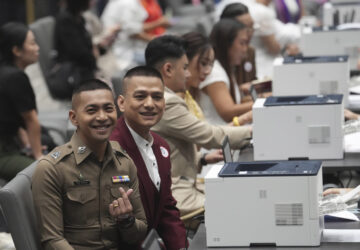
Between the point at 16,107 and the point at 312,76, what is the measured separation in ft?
5.67

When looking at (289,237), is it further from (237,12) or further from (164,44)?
(237,12)

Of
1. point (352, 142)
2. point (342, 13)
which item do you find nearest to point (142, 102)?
point (352, 142)

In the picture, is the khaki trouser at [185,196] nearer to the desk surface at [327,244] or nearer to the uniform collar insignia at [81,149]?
the desk surface at [327,244]

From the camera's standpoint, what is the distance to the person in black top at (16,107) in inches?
196

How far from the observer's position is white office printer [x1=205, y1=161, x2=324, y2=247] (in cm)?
297

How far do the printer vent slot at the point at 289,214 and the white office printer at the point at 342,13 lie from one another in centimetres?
420

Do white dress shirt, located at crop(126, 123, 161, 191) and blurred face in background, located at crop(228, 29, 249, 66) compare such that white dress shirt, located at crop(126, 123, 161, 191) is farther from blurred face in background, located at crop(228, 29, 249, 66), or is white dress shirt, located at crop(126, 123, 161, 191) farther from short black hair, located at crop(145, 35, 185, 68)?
blurred face in background, located at crop(228, 29, 249, 66)

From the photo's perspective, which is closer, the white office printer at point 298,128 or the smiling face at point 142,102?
the smiling face at point 142,102

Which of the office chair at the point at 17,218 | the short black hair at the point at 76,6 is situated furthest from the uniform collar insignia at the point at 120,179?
the short black hair at the point at 76,6

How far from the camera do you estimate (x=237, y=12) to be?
5.97 metres

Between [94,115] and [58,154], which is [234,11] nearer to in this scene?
[94,115]

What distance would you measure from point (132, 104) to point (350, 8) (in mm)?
3941

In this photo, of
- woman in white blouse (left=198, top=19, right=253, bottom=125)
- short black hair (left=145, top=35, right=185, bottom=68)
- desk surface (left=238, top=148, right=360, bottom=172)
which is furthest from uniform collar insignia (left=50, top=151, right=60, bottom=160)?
woman in white blouse (left=198, top=19, right=253, bottom=125)

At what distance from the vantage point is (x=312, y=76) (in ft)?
16.2
